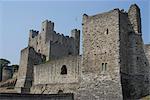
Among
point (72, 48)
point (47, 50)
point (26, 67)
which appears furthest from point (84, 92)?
point (72, 48)

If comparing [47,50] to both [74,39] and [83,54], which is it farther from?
[83,54]

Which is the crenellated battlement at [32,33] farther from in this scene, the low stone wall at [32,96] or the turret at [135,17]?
the turret at [135,17]

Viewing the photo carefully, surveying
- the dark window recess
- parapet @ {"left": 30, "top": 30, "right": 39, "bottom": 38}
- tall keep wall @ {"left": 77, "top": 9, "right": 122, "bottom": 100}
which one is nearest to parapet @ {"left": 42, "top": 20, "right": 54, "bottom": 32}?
parapet @ {"left": 30, "top": 30, "right": 39, "bottom": 38}

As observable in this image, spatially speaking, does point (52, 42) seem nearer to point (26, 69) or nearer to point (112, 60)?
point (26, 69)

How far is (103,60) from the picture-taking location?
882 inches

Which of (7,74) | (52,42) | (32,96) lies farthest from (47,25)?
(32,96)

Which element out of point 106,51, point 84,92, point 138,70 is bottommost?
point 84,92

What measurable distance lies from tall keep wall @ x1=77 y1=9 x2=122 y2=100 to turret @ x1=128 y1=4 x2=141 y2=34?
5.40 ft

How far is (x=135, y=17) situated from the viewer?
23.2 metres

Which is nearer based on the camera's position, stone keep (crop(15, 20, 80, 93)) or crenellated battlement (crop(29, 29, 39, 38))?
stone keep (crop(15, 20, 80, 93))

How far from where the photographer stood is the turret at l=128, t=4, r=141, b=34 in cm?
2309

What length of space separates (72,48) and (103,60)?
1006 inches

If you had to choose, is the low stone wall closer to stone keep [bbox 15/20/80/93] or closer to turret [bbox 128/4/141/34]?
turret [bbox 128/4/141/34]

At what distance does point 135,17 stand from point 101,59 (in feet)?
15.0
